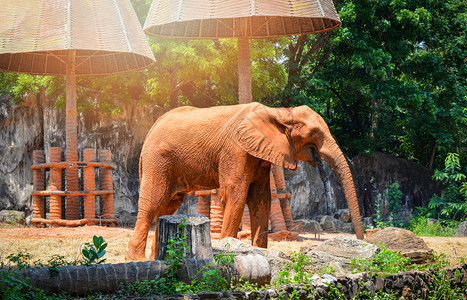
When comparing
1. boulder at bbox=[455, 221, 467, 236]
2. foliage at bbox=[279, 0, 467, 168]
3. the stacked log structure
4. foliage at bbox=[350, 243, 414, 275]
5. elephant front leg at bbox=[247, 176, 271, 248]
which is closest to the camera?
foliage at bbox=[350, 243, 414, 275]

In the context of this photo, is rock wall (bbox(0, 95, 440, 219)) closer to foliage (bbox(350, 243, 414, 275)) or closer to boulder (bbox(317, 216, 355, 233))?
boulder (bbox(317, 216, 355, 233))

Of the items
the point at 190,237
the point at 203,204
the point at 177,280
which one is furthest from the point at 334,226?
the point at 177,280

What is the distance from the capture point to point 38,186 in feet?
49.1

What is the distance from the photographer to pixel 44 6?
46.4 ft

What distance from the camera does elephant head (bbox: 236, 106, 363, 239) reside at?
26.3 ft

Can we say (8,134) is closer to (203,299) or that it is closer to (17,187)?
(17,187)

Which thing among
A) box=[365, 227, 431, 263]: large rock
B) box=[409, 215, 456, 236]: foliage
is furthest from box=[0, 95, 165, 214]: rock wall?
box=[365, 227, 431, 263]: large rock

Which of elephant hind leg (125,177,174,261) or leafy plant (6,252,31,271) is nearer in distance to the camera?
leafy plant (6,252,31,271)

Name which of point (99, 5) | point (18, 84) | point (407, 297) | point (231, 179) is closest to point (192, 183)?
point (231, 179)

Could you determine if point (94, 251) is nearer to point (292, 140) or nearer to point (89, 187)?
point (292, 140)

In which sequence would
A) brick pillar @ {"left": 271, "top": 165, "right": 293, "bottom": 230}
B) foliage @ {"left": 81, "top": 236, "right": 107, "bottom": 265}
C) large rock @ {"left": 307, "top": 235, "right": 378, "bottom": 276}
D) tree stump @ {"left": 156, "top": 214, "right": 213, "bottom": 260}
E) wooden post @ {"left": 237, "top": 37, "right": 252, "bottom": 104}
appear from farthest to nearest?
brick pillar @ {"left": 271, "top": 165, "right": 293, "bottom": 230}
wooden post @ {"left": 237, "top": 37, "right": 252, "bottom": 104}
large rock @ {"left": 307, "top": 235, "right": 378, "bottom": 276}
tree stump @ {"left": 156, "top": 214, "right": 213, "bottom": 260}
foliage @ {"left": 81, "top": 236, "right": 107, "bottom": 265}

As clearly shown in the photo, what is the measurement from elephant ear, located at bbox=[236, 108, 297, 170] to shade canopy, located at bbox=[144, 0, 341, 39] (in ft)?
9.86

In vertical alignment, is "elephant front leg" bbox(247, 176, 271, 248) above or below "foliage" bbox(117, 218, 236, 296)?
above

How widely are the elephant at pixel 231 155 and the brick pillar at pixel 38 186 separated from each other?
7105mm
